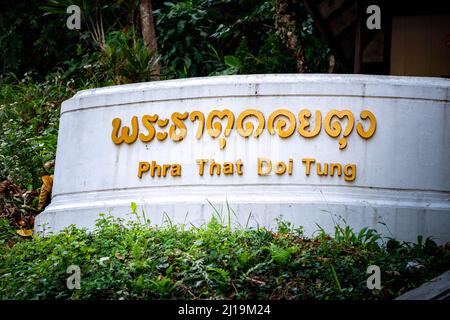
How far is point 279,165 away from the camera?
10.8 metres

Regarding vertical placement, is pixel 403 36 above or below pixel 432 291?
above

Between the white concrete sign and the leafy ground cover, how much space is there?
284 millimetres

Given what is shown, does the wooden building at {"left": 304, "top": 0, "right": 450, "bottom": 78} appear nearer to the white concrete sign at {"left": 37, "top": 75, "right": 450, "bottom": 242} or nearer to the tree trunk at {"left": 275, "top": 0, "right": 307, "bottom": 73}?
the tree trunk at {"left": 275, "top": 0, "right": 307, "bottom": 73}

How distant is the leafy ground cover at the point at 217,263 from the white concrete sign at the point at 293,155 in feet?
0.93

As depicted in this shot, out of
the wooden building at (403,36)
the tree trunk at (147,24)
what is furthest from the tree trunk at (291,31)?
the tree trunk at (147,24)

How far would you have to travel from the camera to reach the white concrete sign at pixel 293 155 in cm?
1061

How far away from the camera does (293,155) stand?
10852mm

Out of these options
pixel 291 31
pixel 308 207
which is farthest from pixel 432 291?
pixel 291 31

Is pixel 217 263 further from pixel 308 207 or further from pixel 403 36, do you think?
pixel 403 36

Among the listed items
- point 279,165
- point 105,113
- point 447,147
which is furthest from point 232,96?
point 447,147

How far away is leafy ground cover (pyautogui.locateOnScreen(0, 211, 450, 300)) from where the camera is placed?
29.1ft

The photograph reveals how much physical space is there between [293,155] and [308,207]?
2.21 feet

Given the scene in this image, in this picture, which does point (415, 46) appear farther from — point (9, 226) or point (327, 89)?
point (9, 226)
